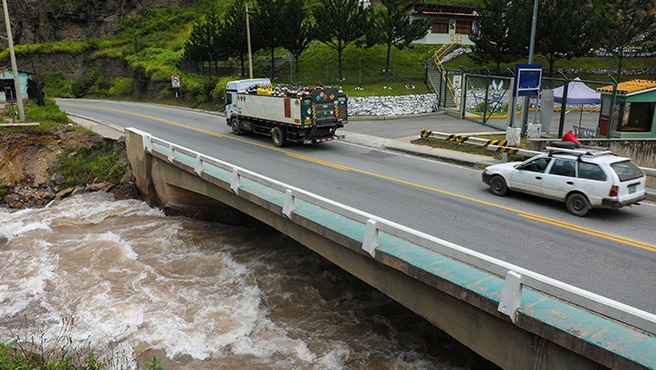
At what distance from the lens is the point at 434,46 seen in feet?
164

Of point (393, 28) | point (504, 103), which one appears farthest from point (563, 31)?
point (393, 28)

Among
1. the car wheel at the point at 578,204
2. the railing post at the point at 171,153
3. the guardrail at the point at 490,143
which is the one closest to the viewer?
the car wheel at the point at 578,204

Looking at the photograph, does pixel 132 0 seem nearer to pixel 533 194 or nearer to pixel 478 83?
pixel 478 83

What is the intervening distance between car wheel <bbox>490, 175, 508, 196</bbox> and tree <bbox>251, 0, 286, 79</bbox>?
28.0 meters

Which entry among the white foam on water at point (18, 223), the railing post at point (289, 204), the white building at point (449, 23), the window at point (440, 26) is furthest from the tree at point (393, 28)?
the railing post at point (289, 204)

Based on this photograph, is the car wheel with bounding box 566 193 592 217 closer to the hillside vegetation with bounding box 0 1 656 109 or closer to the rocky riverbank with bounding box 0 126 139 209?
the rocky riverbank with bounding box 0 126 139 209

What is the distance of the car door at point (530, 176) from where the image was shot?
522 inches

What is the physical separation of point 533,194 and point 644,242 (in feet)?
11.2

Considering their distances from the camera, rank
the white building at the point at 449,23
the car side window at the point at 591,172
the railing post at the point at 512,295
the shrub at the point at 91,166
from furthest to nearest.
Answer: the white building at the point at 449,23 → the shrub at the point at 91,166 → the car side window at the point at 591,172 → the railing post at the point at 512,295

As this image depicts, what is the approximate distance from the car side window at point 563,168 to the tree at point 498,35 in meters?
28.8

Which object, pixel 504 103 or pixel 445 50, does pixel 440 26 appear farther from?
pixel 504 103

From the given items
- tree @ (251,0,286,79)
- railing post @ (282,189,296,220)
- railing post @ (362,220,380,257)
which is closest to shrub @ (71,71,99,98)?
tree @ (251,0,286,79)

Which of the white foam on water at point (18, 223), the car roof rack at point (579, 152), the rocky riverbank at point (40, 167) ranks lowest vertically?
the white foam on water at point (18, 223)

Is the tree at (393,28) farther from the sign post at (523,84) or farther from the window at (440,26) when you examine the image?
the sign post at (523,84)
